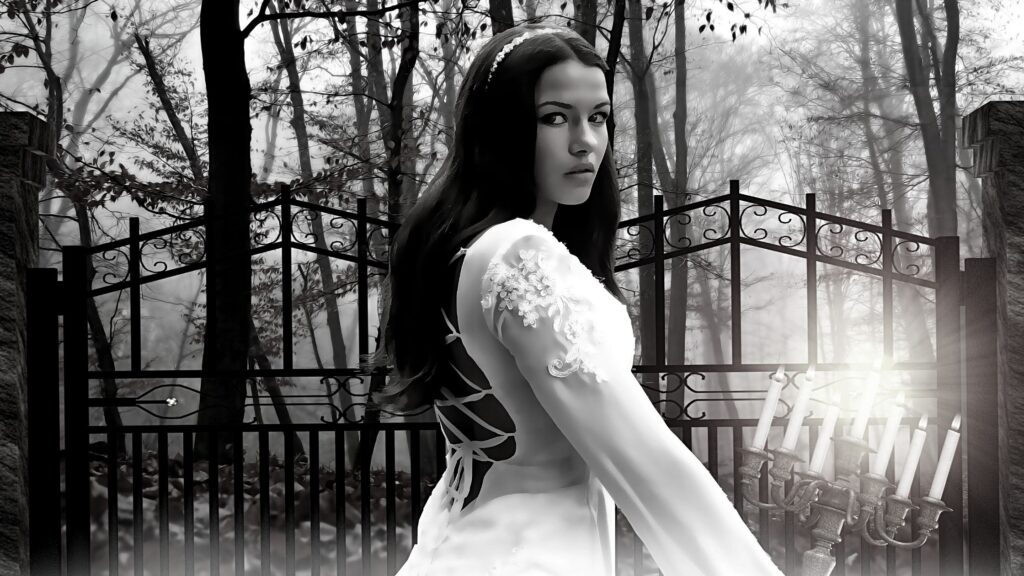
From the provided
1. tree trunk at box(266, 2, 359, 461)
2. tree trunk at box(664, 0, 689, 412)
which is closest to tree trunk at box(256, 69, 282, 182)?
tree trunk at box(266, 2, 359, 461)

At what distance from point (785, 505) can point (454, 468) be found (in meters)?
0.56

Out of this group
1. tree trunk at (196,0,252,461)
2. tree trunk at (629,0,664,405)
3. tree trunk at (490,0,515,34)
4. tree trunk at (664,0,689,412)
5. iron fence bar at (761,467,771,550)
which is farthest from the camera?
tree trunk at (664,0,689,412)

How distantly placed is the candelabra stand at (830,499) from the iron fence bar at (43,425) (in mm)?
3403

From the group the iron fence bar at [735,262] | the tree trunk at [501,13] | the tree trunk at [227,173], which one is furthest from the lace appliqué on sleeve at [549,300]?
the tree trunk at [501,13]

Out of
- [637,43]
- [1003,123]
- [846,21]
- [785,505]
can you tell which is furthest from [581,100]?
[846,21]

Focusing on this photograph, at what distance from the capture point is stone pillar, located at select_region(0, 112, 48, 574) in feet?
12.0

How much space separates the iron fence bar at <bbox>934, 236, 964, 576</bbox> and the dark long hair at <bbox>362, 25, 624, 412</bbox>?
304 cm

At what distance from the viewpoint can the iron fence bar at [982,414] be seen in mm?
3787

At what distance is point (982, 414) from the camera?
378 centimetres

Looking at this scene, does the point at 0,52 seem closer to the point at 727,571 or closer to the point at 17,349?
the point at 17,349

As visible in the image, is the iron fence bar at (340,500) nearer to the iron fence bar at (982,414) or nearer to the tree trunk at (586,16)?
the iron fence bar at (982,414)

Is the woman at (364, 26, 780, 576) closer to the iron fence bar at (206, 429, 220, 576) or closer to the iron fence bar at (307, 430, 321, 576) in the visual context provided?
the iron fence bar at (307, 430, 321, 576)

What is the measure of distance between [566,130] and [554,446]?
52 centimetres

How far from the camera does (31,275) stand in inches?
151
